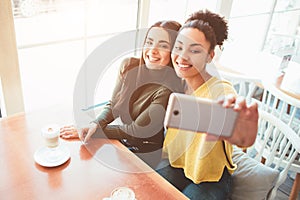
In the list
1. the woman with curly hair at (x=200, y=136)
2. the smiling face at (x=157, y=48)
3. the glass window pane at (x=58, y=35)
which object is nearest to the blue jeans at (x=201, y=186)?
the woman with curly hair at (x=200, y=136)

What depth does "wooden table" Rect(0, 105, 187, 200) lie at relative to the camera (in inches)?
33.2

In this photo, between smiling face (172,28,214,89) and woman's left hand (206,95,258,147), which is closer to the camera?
woman's left hand (206,95,258,147)

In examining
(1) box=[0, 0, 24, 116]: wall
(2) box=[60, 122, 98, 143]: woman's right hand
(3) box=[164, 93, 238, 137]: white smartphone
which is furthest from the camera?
(1) box=[0, 0, 24, 116]: wall

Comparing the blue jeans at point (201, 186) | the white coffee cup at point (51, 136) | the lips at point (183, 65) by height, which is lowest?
the blue jeans at point (201, 186)

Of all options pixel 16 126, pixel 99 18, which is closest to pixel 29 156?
pixel 16 126

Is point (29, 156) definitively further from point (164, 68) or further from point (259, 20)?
point (259, 20)

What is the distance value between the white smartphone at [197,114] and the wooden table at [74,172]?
348 millimetres

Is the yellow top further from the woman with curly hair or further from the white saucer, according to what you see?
the white saucer

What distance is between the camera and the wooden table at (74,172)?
842 millimetres

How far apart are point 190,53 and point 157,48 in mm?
155

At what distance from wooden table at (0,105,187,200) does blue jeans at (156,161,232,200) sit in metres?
0.17

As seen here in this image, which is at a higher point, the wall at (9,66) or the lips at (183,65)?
the lips at (183,65)

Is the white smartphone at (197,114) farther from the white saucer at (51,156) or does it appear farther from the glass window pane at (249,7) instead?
the glass window pane at (249,7)

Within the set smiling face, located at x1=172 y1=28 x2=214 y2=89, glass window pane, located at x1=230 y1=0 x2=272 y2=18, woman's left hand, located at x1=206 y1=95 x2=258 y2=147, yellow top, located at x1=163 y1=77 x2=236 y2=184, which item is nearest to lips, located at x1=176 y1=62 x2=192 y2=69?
smiling face, located at x1=172 y1=28 x2=214 y2=89
